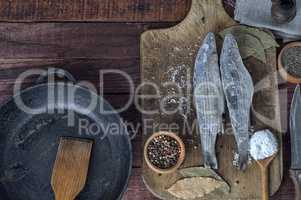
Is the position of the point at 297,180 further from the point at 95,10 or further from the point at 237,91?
the point at 95,10

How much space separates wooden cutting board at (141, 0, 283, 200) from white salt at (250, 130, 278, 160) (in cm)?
3

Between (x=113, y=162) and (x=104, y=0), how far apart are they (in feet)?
1.38

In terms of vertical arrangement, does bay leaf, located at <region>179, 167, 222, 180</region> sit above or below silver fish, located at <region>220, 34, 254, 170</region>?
below

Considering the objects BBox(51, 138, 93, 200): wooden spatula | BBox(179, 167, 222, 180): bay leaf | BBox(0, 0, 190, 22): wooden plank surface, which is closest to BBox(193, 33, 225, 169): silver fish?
BBox(179, 167, 222, 180): bay leaf

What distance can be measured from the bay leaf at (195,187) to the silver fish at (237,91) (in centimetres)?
8

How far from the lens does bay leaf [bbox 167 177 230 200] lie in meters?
1.30

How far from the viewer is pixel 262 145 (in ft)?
4.23

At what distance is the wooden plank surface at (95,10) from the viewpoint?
135 cm

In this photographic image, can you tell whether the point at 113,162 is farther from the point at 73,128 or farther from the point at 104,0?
the point at 104,0

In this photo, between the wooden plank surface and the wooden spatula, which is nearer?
the wooden spatula

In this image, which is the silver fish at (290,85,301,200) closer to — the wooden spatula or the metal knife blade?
the metal knife blade

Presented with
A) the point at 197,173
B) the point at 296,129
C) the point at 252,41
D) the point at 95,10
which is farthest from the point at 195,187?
the point at 95,10

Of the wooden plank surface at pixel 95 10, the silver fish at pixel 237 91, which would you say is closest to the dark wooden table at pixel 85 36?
the wooden plank surface at pixel 95 10

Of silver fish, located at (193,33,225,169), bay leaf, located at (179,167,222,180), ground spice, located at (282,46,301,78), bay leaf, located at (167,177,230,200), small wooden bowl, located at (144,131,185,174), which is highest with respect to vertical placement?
ground spice, located at (282,46,301,78)
